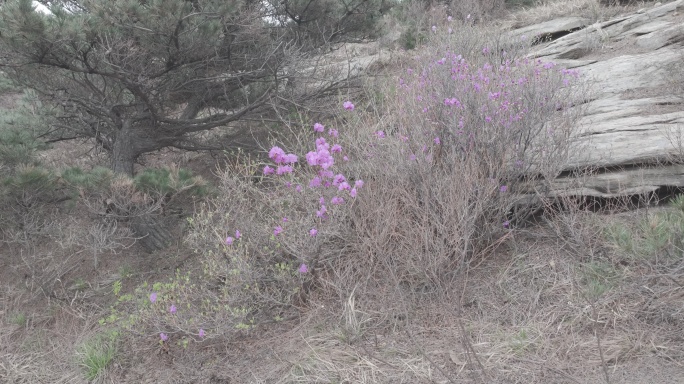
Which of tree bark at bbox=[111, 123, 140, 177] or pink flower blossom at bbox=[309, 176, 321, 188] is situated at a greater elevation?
tree bark at bbox=[111, 123, 140, 177]

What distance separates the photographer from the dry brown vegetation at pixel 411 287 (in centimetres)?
270

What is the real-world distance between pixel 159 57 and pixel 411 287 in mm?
2941

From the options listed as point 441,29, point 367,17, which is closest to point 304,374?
point 367,17

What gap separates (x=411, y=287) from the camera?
10.5ft

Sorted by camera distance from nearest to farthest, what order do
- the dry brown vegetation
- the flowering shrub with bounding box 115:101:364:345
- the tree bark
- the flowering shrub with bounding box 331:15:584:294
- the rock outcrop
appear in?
the dry brown vegetation < the flowering shrub with bounding box 331:15:584:294 < the flowering shrub with bounding box 115:101:364:345 < the rock outcrop < the tree bark

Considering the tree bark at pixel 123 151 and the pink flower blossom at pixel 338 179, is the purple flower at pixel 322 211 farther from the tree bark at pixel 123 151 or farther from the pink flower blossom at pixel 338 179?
the tree bark at pixel 123 151

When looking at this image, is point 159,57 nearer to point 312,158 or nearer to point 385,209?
point 312,158

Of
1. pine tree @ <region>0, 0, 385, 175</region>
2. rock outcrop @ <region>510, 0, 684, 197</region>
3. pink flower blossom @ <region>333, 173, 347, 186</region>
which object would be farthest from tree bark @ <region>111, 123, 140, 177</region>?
rock outcrop @ <region>510, 0, 684, 197</region>

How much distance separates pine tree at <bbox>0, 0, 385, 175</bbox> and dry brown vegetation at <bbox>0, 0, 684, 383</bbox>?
1115 millimetres

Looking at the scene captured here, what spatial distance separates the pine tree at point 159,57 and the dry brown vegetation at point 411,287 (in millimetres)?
1115

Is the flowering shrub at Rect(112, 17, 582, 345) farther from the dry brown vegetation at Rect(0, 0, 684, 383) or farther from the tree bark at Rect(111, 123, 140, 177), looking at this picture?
the tree bark at Rect(111, 123, 140, 177)

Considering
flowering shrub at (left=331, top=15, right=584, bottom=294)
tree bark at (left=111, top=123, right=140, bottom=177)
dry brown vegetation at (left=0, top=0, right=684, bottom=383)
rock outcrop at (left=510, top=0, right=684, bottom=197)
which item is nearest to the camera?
dry brown vegetation at (left=0, top=0, right=684, bottom=383)

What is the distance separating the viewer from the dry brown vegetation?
2697 millimetres

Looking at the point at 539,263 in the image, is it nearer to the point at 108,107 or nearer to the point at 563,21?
the point at 108,107
